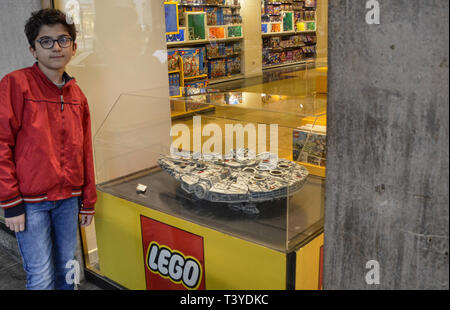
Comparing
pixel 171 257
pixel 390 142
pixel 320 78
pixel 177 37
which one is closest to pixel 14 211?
pixel 171 257

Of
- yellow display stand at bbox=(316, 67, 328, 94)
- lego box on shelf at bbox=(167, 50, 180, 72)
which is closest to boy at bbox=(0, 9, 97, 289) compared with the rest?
yellow display stand at bbox=(316, 67, 328, 94)

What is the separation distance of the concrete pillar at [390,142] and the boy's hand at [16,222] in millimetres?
1313

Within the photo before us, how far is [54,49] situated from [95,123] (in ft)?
3.06

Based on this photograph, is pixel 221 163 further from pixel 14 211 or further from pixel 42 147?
pixel 14 211

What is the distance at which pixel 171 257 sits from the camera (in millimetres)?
2100

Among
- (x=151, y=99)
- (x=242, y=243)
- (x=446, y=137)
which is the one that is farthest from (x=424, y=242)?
(x=151, y=99)

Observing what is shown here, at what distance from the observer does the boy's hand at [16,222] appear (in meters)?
1.86

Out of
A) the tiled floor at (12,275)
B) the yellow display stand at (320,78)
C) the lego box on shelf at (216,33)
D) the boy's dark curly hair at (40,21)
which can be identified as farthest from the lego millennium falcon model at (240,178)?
the lego box on shelf at (216,33)

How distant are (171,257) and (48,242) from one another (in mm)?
569

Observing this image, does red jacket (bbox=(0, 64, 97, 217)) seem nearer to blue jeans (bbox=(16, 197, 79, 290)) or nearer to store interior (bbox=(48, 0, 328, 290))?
blue jeans (bbox=(16, 197, 79, 290))

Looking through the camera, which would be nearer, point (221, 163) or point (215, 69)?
point (221, 163)

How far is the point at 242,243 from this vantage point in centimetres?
172

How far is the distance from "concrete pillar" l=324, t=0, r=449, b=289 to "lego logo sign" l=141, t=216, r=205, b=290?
2.66 ft

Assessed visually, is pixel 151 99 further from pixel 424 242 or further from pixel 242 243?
pixel 424 242
